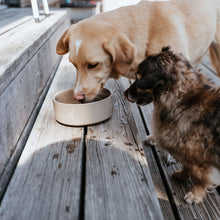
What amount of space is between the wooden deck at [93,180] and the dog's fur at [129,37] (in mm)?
387

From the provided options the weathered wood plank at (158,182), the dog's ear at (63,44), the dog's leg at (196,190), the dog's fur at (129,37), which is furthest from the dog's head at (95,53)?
the dog's leg at (196,190)

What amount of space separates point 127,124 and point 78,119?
382 millimetres

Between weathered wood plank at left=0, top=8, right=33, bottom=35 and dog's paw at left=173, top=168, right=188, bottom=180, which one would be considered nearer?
dog's paw at left=173, top=168, right=188, bottom=180

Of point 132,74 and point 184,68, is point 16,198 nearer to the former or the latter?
point 184,68

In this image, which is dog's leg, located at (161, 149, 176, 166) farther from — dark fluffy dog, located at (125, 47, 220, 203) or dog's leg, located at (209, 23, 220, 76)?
dog's leg, located at (209, 23, 220, 76)

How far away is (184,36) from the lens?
2.52 meters

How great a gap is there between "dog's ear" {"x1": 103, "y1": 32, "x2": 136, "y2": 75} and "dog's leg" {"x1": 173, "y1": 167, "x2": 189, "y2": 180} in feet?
3.24

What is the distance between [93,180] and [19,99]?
939 millimetres

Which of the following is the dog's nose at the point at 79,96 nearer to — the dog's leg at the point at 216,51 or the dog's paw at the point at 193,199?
the dog's paw at the point at 193,199

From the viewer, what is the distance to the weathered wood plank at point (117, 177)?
4.02ft

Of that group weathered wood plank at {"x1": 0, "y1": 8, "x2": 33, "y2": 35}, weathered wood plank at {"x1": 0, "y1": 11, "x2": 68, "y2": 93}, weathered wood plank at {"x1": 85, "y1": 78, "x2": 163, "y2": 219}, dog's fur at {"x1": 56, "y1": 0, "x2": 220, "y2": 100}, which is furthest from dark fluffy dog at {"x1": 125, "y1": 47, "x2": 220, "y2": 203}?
weathered wood plank at {"x1": 0, "y1": 8, "x2": 33, "y2": 35}

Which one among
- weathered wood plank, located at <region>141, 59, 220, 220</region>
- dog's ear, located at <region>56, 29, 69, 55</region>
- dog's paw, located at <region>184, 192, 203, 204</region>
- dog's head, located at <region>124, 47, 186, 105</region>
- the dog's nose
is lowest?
weathered wood plank, located at <region>141, 59, 220, 220</region>

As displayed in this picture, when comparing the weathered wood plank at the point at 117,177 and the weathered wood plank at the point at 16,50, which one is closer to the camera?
the weathered wood plank at the point at 117,177

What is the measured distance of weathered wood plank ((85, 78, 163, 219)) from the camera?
1225mm
